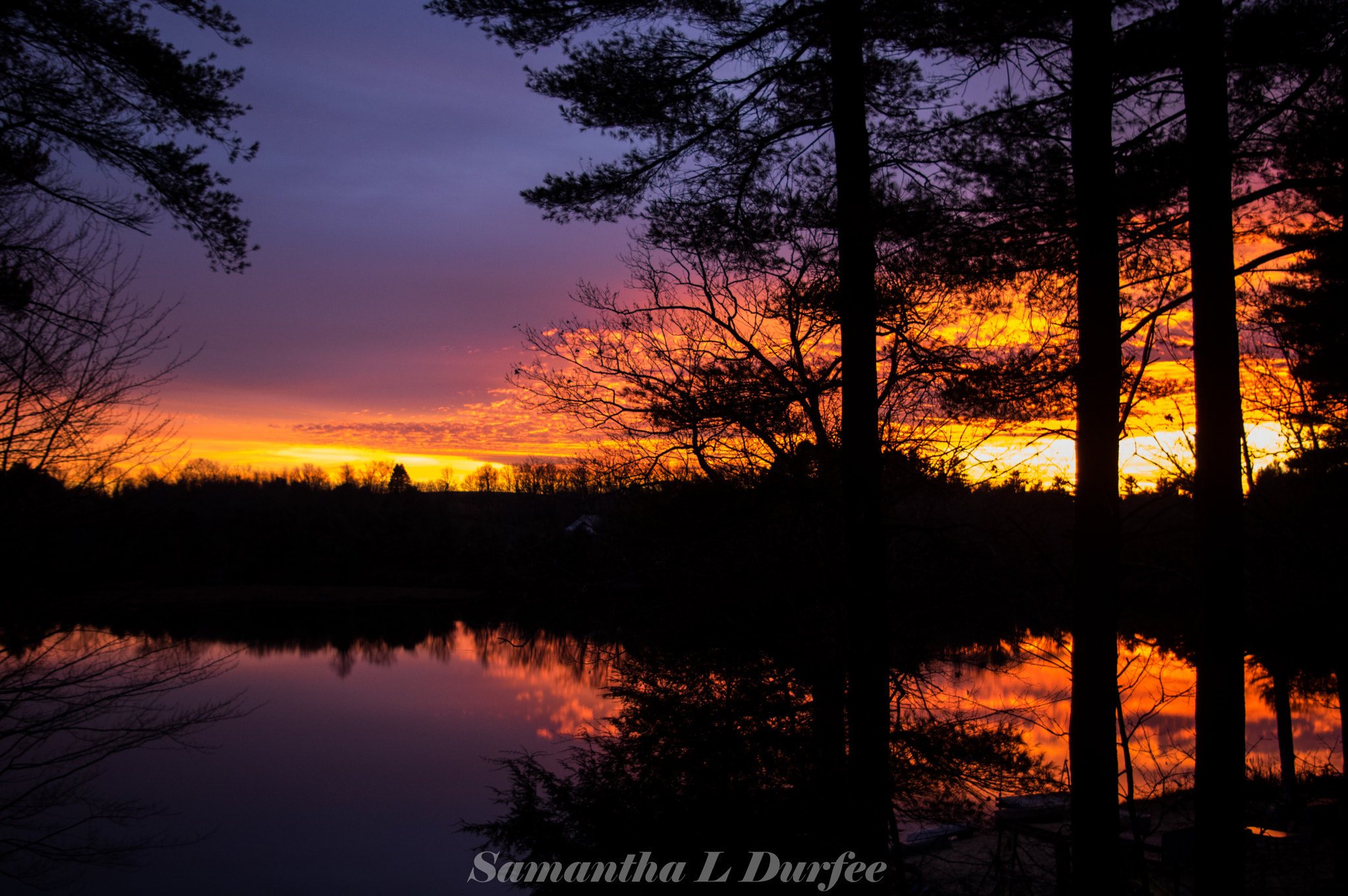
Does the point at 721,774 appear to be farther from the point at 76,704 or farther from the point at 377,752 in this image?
the point at 377,752

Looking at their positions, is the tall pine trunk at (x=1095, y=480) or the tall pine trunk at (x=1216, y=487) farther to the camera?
the tall pine trunk at (x=1095, y=480)

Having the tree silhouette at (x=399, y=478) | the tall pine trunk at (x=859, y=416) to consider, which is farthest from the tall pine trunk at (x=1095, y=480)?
the tree silhouette at (x=399, y=478)

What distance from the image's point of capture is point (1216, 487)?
14.2 feet

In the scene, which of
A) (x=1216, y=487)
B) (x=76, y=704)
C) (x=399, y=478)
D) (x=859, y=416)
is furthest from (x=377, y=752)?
(x=399, y=478)

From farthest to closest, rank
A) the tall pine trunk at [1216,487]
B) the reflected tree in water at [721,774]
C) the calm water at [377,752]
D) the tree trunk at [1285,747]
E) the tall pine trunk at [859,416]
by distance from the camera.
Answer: the calm water at [377,752] → the tree trunk at [1285,747] → the tall pine trunk at [859,416] → the reflected tree in water at [721,774] → the tall pine trunk at [1216,487]

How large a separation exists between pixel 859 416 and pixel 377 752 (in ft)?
→ 74.1

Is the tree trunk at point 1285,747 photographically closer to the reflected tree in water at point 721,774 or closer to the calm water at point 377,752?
the calm water at point 377,752

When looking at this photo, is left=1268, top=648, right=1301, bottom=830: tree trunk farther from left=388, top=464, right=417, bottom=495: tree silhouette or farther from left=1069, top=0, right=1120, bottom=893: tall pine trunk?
left=388, top=464, right=417, bottom=495: tree silhouette

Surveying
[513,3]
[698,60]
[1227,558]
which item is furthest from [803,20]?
[1227,558]

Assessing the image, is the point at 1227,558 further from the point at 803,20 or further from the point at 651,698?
the point at 651,698

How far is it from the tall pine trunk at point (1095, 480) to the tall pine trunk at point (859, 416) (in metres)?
1.46

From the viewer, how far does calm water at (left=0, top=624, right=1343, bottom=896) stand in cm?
1612

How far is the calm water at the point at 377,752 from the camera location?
16.1m

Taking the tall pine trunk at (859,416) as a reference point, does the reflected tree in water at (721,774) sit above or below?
below
